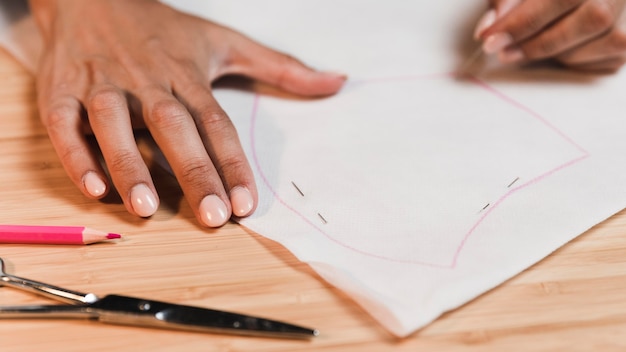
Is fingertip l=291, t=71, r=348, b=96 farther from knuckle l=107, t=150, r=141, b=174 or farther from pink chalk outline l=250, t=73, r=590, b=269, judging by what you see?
knuckle l=107, t=150, r=141, b=174

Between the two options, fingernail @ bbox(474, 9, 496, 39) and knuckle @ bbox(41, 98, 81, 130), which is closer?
knuckle @ bbox(41, 98, 81, 130)

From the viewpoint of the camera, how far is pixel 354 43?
1042mm

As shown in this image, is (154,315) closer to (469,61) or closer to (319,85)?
(319,85)

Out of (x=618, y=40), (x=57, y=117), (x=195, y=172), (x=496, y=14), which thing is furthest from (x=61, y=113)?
(x=618, y=40)

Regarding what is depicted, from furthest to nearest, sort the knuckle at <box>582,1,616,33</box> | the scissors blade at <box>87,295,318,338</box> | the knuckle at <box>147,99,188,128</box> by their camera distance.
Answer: the knuckle at <box>582,1,616,33</box> < the knuckle at <box>147,99,188,128</box> < the scissors blade at <box>87,295,318,338</box>

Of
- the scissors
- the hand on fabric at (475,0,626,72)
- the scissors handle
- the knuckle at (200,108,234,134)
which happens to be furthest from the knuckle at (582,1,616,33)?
the scissors handle

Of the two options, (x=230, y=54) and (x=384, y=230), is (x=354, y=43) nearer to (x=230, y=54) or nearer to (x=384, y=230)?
(x=230, y=54)

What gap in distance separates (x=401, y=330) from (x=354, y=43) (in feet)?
1.91

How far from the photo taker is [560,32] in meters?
0.93

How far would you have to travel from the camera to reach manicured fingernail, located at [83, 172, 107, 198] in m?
0.73

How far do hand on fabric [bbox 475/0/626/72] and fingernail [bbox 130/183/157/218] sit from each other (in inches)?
21.3

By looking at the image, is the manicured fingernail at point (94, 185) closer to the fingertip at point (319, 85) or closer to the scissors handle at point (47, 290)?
the scissors handle at point (47, 290)

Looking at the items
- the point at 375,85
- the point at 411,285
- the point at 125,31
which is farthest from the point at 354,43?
the point at 411,285

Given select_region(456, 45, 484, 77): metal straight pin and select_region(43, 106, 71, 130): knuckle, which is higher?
select_region(43, 106, 71, 130): knuckle
